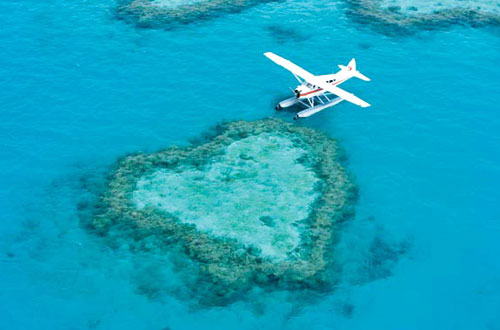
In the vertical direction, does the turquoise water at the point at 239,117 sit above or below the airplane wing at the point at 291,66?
below

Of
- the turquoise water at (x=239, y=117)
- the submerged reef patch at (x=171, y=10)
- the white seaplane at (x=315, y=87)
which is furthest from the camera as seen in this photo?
the submerged reef patch at (x=171, y=10)

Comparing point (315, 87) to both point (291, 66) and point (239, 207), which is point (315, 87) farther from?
point (239, 207)

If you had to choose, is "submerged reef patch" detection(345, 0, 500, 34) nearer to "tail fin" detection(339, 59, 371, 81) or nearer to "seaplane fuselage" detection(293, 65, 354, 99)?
"tail fin" detection(339, 59, 371, 81)

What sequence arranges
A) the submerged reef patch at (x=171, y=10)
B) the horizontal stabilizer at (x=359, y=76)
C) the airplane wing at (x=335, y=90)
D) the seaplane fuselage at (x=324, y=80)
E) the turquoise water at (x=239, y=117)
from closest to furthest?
the turquoise water at (x=239, y=117) → the airplane wing at (x=335, y=90) → the seaplane fuselage at (x=324, y=80) → the horizontal stabilizer at (x=359, y=76) → the submerged reef patch at (x=171, y=10)

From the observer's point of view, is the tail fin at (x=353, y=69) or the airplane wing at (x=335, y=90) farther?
the tail fin at (x=353, y=69)


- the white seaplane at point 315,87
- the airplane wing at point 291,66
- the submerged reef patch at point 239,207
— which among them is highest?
the airplane wing at point 291,66

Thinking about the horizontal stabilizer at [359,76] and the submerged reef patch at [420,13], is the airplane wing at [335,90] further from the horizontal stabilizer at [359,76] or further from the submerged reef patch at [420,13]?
the submerged reef patch at [420,13]

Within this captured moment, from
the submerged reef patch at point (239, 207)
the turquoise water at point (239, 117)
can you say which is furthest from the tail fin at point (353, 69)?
the submerged reef patch at point (239, 207)
